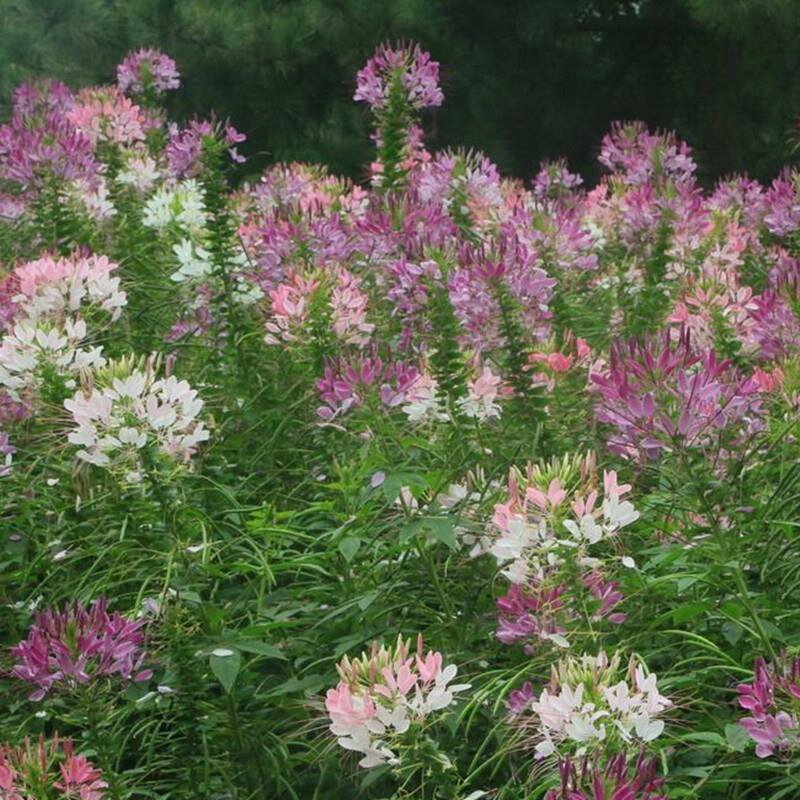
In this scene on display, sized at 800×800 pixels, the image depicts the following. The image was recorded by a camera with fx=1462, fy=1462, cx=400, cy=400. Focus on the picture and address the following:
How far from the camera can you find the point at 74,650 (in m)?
1.82

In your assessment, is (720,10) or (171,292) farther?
(720,10)

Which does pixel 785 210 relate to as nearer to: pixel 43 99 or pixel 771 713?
pixel 771 713

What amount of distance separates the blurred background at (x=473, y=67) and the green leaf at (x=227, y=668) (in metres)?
6.61

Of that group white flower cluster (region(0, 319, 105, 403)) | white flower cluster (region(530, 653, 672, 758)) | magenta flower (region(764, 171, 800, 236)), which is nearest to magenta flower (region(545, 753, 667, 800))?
white flower cluster (region(530, 653, 672, 758))

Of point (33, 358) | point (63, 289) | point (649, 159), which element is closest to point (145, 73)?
point (649, 159)

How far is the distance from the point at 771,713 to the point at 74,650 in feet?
2.76

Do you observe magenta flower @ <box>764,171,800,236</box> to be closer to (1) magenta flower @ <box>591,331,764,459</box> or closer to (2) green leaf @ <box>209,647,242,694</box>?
(1) magenta flower @ <box>591,331,764,459</box>

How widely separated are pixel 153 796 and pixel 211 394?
119cm

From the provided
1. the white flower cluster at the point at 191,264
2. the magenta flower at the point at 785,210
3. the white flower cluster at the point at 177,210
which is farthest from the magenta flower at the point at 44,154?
the magenta flower at the point at 785,210

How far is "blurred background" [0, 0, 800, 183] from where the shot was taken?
27.6ft

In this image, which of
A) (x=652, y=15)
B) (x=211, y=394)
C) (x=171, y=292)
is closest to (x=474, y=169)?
(x=171, y=292)

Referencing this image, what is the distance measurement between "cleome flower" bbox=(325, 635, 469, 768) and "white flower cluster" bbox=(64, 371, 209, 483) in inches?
24.4

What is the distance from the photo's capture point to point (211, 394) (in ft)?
10.4

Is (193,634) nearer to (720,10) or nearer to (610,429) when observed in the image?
(610,429)
